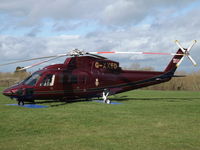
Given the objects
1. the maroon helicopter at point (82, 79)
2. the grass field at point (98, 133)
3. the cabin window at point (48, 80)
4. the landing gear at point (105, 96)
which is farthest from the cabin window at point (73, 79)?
the grass field at point (98, 133)

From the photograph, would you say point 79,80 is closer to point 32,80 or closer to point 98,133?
point 32,80

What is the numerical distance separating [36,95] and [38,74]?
145 centimetres

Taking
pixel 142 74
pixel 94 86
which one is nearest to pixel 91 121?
pixel 94 86

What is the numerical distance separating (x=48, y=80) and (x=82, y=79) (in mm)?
2796

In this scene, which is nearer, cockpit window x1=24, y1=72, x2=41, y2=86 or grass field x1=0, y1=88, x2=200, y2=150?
grass field x1=0, y1=88, x2=200, y2=150

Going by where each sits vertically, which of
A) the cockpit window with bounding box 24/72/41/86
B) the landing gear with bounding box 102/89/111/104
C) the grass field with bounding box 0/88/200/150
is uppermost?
the cockpit window with bounding box 24/72/41/86

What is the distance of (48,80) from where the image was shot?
18734mm

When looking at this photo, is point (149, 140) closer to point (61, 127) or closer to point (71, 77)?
point (61, 127)

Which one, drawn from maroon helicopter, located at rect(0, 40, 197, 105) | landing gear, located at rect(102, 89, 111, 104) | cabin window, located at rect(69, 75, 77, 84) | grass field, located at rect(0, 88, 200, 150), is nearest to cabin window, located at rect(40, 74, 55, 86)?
maroon helicopter, located at rect(0, 40, 197, 105)

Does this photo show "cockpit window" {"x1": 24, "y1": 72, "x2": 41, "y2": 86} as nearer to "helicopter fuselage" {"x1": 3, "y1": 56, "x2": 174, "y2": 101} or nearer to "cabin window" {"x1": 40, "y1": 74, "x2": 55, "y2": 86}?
"helicopter fuselage" {"x1": 3, "y1": 56, "x2": 174, "y2": 101}

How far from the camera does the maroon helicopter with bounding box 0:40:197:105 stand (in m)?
18.2

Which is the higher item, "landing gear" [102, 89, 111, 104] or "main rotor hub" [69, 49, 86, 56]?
"main rotor hub" [69, 49, 86, 56]

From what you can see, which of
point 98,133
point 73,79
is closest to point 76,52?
point 73,79

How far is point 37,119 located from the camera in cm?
1231
